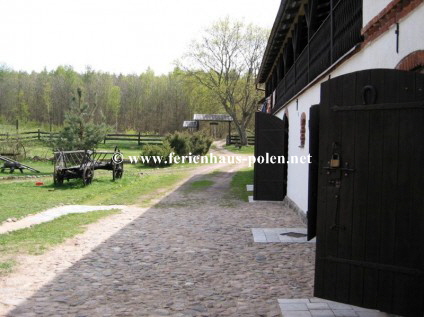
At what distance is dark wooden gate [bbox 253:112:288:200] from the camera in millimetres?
12969

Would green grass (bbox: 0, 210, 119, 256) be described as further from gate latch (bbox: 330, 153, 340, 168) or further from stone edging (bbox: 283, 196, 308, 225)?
stone edging (bbox: 283, 196, 308, 225)

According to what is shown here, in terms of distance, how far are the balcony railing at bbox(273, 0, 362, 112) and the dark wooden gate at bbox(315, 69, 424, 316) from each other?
2594 mm

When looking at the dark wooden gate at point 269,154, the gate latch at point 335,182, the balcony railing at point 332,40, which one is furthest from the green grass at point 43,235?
the balcony railing at point 332,40

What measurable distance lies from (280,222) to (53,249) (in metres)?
4.74

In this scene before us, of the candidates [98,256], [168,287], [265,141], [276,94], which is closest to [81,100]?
[276,94]

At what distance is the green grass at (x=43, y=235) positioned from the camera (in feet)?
21.7

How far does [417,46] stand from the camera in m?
3.69

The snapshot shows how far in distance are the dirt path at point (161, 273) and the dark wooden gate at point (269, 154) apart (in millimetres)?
3665

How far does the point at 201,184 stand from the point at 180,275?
39.4ft

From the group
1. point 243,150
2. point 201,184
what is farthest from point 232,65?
point 201,184

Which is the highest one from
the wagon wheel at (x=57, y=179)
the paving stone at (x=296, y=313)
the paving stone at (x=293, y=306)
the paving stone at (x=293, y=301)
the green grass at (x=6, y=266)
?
the wagon wheel at (x=57, y=179)

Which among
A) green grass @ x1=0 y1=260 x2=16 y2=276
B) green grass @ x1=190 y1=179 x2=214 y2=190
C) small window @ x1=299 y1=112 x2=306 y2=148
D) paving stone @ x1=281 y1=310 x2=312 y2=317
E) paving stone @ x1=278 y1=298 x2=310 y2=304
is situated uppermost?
small window @ x1=299 y1=112 x2=306 y2=148

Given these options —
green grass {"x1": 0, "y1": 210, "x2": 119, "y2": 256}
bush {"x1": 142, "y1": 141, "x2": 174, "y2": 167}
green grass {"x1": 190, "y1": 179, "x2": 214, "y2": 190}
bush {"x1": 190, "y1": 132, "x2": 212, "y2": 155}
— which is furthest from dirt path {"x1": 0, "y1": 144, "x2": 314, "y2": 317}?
bush {"x1": 190, "y1": 132, "x2": 212, "y2": 155}

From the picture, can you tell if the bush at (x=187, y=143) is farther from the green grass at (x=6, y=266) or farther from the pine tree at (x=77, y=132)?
the green grass at (x=6, y=266)
